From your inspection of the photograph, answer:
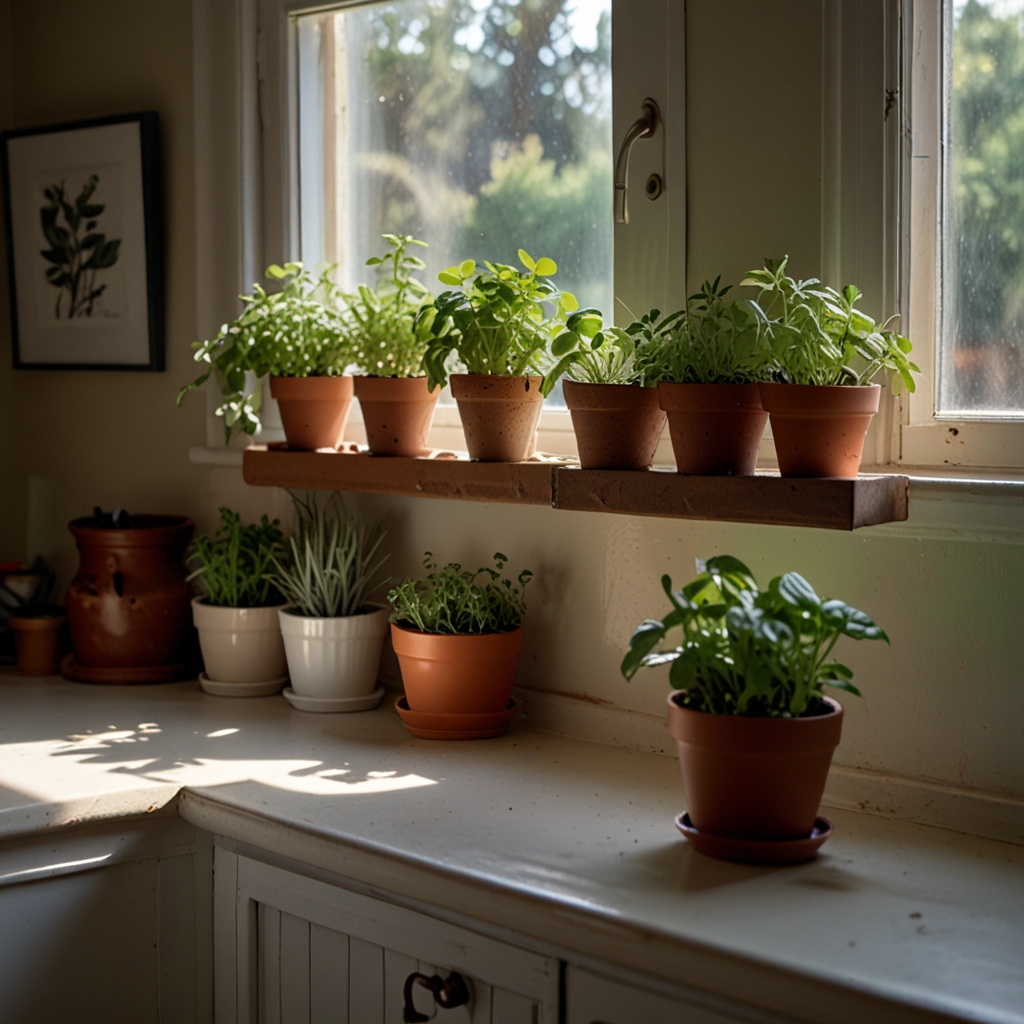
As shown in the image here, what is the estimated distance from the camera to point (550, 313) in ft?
6.17

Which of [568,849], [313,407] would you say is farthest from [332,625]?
[568,849]

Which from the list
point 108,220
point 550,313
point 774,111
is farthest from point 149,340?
point 774,111

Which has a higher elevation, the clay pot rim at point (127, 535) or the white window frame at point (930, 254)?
the white window frame at point (930, 254)

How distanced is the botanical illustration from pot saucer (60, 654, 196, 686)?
0.75 m

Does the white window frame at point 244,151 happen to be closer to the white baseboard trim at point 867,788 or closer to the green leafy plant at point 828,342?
the white baseboard trim at point 867,788

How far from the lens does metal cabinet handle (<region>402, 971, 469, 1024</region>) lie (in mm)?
1241

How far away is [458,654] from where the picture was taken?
1668mm

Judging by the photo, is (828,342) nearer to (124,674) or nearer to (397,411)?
(397,411)

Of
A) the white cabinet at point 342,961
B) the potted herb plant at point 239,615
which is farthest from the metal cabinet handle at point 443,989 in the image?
the potted herb plant at point 239,615

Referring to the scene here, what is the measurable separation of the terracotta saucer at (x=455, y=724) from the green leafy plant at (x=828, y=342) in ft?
2.25

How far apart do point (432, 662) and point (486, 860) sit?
484 millimetres

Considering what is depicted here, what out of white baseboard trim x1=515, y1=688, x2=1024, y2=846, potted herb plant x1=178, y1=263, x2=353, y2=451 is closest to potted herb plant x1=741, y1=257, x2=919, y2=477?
white baseboard trim x1=515, y1=688, x2=1024, y2=846

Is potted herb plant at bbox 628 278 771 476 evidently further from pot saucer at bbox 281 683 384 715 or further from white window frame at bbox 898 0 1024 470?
pot saucer at bbox 281 683 384 715

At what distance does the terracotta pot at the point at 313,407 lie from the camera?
188 centimetres
